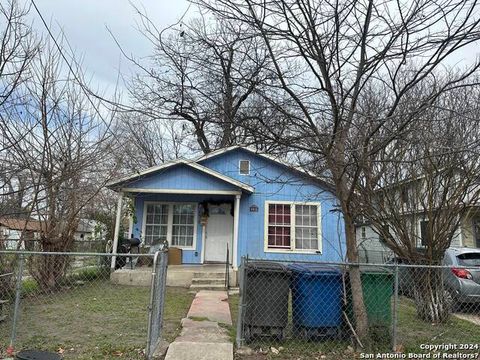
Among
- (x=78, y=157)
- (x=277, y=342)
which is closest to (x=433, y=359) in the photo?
(x=277, y=342)

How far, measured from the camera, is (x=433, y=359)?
5340 millimetres

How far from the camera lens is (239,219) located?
14453 millimetres

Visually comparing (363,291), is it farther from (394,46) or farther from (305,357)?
(394,46)

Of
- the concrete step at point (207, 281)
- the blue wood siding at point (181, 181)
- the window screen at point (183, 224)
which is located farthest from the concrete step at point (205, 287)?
the blue wood siding at point (181, 181)

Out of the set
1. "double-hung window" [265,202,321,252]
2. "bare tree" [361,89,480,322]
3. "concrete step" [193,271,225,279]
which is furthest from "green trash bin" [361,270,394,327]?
"double-hung window" [265,202,321,252]

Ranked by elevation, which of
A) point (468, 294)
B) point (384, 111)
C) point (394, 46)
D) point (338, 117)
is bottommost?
point (468, 294)

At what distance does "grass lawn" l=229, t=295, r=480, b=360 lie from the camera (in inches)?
210

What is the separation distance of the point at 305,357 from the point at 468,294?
5.20 m

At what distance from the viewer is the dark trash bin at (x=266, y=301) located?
5.62m

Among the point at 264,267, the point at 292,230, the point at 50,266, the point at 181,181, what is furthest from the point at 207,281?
the point at 264,267

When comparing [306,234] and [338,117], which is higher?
[338,117]

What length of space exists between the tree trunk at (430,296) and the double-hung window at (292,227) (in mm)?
6607

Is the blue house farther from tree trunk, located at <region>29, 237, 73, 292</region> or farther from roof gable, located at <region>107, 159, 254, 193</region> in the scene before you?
tree trunk, located at <region>29, 237, 73, 292</region>

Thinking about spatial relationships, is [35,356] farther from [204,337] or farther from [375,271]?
[375,271]
